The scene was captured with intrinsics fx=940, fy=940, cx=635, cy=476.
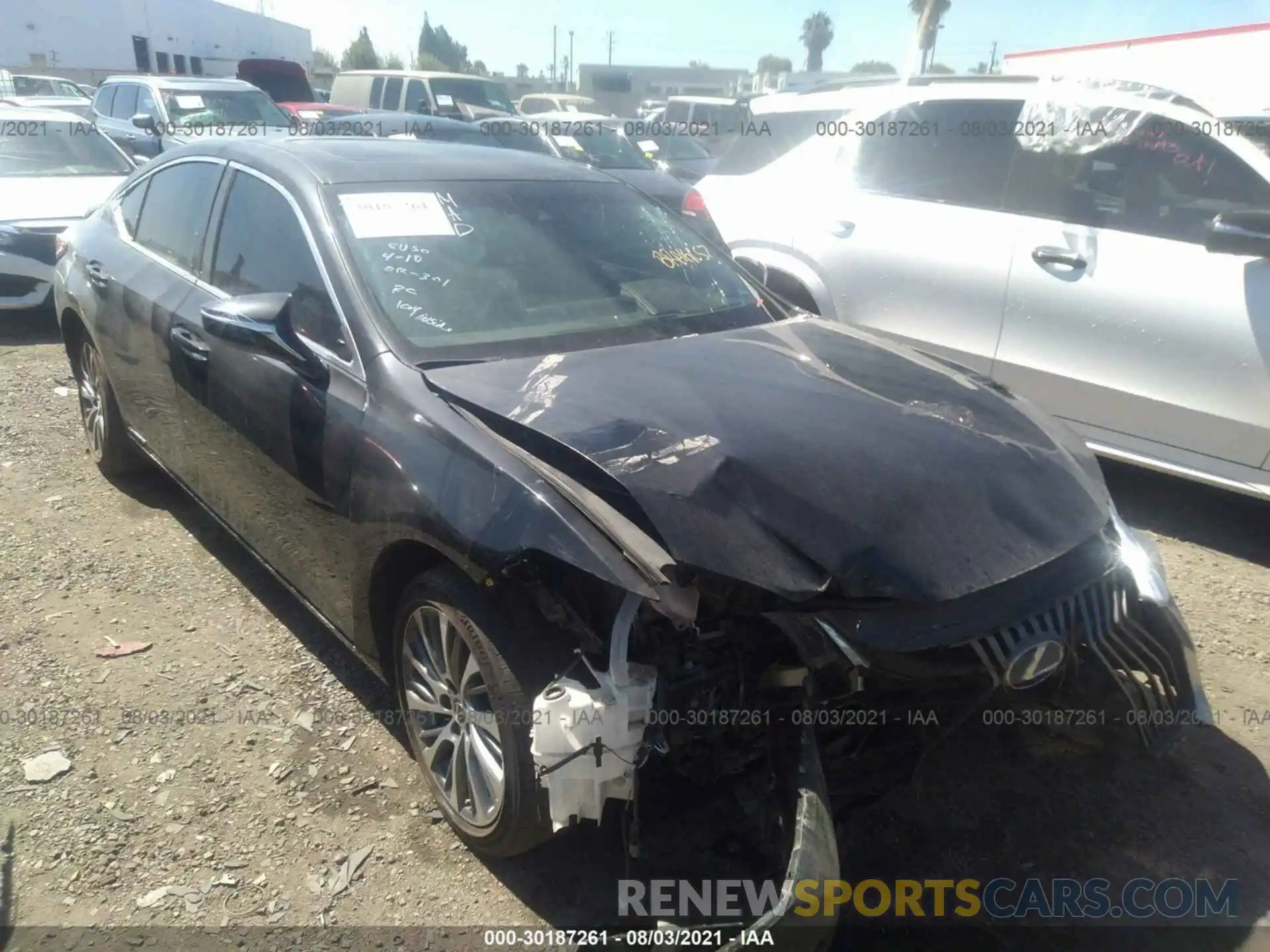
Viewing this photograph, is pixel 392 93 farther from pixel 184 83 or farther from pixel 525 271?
pixel 525 271

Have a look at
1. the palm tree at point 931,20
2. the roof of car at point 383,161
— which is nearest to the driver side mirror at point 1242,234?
the roof of car at point 383,161

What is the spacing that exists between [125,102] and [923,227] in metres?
12.6

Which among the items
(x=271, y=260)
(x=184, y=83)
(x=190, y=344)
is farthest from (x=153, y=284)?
(x=184, y=83)

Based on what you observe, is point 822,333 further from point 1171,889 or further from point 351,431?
point 1171,889

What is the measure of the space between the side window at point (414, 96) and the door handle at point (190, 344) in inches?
559

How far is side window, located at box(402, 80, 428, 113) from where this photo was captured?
16.3 metres

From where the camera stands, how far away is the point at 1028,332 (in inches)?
180

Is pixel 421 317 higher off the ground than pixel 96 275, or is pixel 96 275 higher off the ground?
pixel 421 317

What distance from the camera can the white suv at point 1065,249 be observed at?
4.10 metres

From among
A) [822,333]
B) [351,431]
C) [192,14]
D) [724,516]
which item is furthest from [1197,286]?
[192,14]

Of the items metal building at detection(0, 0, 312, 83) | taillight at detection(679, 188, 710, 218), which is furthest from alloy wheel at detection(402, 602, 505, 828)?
metal building at detection(0, 0, 312, 83)

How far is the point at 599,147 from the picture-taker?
39.1 feet

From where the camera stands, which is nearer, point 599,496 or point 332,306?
point 599,496

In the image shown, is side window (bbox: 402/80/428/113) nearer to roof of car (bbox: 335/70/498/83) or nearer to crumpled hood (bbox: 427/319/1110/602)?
roof of car (bbox: 335/70/498/83)
